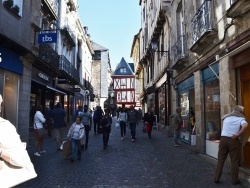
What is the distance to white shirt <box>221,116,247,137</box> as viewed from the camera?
5.69 meters

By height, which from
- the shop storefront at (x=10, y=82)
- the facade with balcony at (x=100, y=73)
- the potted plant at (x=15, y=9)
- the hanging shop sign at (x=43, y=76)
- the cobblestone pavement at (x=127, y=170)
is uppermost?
the facade with balcony at (x=100, y=73)

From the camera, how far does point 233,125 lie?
5.73 metres

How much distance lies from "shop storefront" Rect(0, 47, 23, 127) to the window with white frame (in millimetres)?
1606

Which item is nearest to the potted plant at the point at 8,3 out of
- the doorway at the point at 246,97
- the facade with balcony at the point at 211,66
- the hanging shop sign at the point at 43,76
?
the hanging shop sign at the point at 43,76

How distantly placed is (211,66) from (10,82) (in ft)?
24.9

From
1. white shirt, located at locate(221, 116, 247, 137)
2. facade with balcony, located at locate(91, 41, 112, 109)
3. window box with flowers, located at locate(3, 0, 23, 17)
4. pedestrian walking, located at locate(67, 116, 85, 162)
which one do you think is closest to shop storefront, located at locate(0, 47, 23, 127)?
window box with flowers, located at locate(3, 0, 23, 17)

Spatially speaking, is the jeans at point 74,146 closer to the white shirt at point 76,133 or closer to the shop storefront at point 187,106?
the white shirt at point 76,133

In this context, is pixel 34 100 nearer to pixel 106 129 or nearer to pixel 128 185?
pixel 106 129

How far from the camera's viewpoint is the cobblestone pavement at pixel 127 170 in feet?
19.3

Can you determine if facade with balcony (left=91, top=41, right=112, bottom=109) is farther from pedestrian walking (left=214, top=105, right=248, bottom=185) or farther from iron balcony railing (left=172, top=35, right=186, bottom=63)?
pedestrian walking (left=214, top=105, right=248, bottom=185)

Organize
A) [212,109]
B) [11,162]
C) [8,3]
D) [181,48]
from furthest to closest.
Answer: [181,48] < [8,3] < [212,109] < [11,162]

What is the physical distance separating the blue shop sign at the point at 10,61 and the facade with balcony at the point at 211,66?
6613 millimetres

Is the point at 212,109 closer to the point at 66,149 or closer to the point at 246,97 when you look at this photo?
the point at 246,97

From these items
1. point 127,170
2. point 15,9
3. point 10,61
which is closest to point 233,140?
point 127,170
